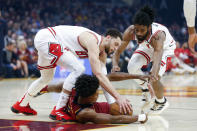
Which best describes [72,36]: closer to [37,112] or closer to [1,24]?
[37,112]

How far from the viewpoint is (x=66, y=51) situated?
4.80 m

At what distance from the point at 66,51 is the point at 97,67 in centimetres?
65

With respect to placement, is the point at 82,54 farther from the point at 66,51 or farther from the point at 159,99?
the point at 159,99

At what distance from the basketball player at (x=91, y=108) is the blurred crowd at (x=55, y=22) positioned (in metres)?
9.06

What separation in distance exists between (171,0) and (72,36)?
19278mm

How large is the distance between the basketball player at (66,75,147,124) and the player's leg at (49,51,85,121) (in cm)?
14

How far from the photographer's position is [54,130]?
3770 millimetres

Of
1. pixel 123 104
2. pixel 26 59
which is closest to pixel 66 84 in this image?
pixel 123 104

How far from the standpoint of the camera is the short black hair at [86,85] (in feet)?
13.6

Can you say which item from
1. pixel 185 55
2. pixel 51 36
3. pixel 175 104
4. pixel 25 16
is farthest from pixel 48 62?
pixel 25 16

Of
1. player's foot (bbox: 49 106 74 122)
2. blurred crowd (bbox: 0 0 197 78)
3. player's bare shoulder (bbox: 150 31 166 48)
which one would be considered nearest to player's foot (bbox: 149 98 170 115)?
player's bare shoulder (bbox: 150 31 166 48)

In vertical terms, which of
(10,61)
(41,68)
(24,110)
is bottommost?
(10,61)

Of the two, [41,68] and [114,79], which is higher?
[41,68]

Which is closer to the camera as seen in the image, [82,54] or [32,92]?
[82,54]
